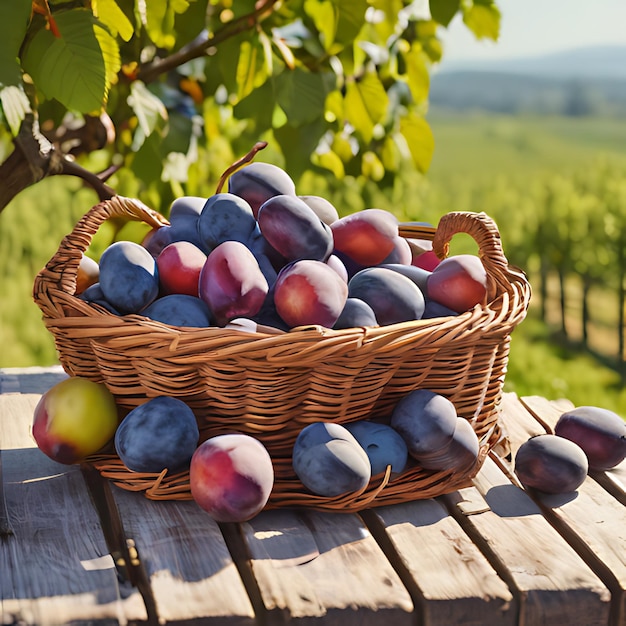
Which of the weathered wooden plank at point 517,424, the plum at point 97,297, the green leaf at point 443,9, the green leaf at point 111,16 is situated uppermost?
the green leaf at point 111,16

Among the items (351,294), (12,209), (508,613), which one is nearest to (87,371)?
(351,294)

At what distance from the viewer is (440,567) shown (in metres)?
0.94

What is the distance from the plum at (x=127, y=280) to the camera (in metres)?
1.06

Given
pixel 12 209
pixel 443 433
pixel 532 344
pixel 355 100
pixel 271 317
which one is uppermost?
pixel 355 100

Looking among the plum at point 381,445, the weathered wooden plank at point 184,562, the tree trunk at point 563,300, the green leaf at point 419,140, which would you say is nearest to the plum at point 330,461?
the plum at point 381,445

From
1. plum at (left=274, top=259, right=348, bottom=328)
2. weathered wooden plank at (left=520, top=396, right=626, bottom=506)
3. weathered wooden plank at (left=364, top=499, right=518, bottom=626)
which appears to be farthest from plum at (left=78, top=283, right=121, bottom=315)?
weathered wooden plank at (left=520, top=396, right=626, bottom=506)

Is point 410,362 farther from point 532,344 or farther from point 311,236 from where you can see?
point 532,344

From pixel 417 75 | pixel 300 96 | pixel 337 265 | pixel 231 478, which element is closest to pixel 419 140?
pixel 417 75

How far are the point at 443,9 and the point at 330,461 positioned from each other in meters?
0.77

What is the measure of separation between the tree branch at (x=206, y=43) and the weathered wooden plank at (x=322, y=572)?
2.90 feet

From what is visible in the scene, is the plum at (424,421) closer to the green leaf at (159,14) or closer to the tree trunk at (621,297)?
the green leaf at (159,14)

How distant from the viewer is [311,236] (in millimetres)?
1094

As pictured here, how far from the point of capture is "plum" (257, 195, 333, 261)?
42.8 inches

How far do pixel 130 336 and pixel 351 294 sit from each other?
31 cm
